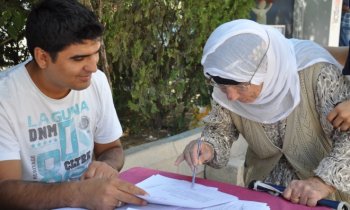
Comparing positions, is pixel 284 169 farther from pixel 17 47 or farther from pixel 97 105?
pixel 17 47

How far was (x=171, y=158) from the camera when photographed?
3.78m

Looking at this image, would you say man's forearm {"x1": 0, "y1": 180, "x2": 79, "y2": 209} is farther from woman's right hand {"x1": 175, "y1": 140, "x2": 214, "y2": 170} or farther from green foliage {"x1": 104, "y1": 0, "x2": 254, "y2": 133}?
green foliage {"x1": 104, "y1": 0, "x2": 254, "y2": 133}

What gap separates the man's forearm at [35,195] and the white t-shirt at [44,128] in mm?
138

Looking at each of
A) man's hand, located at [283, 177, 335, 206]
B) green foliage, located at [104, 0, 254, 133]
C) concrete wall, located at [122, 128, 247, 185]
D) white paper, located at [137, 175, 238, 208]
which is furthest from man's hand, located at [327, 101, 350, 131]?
green foliage, located at [104, 0, 254, 133]

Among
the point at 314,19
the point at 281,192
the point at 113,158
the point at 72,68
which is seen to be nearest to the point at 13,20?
the point at 72,68

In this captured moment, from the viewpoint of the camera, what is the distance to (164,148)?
3742mm

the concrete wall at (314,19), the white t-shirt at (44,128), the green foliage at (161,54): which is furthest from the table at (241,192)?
the concrete wall at (314,19)

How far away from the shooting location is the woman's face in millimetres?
1917

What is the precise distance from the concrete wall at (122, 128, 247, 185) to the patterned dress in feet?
4.40

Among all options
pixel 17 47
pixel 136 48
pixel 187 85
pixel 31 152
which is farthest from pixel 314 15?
pixel 31 152

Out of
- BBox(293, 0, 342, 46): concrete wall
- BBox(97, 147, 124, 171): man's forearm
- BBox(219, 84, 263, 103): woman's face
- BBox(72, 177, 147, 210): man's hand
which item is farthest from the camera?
BBox(293, 0, 342, 46): concrete wall

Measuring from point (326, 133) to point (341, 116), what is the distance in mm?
214

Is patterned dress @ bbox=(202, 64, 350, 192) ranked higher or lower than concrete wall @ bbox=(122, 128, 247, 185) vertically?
higher

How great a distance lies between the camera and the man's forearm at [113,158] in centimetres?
227
